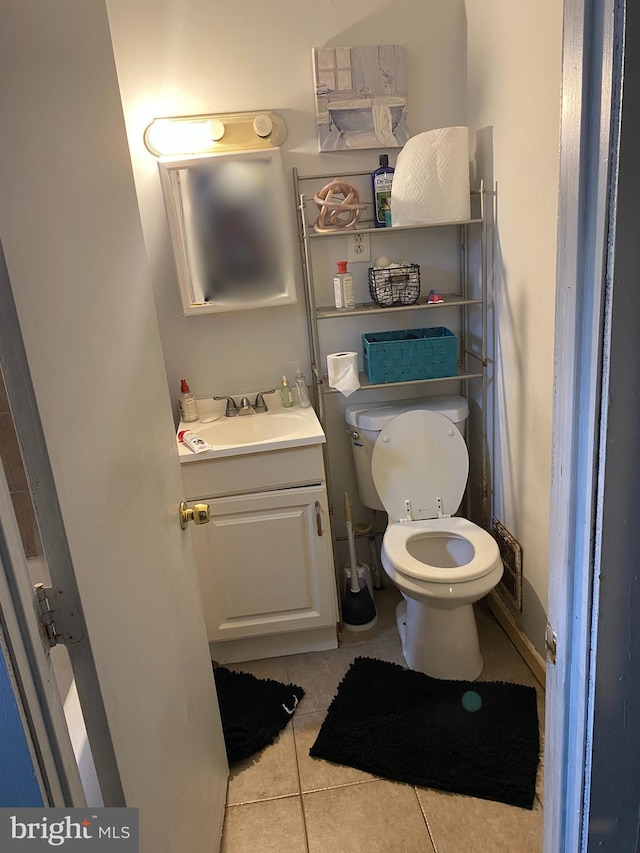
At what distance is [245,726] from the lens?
6.13 feet

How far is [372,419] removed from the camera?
7.18ft

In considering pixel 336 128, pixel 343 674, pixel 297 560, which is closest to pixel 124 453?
pixel 297 560

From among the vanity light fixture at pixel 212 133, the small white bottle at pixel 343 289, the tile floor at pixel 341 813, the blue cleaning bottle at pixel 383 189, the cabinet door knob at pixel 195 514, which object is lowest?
the tile floor at pixel 341 813

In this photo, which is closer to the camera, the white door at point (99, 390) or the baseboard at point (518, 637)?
the white door at point (99, 390)

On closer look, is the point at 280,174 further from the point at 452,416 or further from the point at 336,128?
the point at 452,416

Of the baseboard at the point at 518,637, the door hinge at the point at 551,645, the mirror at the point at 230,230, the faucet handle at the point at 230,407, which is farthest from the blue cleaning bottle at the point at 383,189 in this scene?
the door hinge at the point at 551,645

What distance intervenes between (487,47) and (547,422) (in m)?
1.22

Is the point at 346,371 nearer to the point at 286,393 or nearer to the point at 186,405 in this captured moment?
the point at 286,393

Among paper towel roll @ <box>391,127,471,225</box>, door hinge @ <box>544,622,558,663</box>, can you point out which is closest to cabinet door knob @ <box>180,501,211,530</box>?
door hinge @ <box>544,622,558,663</box>

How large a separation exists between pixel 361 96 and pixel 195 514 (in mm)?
1564

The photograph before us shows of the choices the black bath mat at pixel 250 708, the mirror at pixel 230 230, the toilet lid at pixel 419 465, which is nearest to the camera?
the black bath mat at pixel 250 708

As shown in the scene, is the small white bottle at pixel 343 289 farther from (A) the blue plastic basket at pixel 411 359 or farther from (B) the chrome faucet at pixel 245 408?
(B) the chrome faucet at pixel 245 408

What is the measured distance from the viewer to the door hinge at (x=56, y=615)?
749 mm

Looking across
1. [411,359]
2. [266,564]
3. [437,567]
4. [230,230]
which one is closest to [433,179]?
[411,359]
